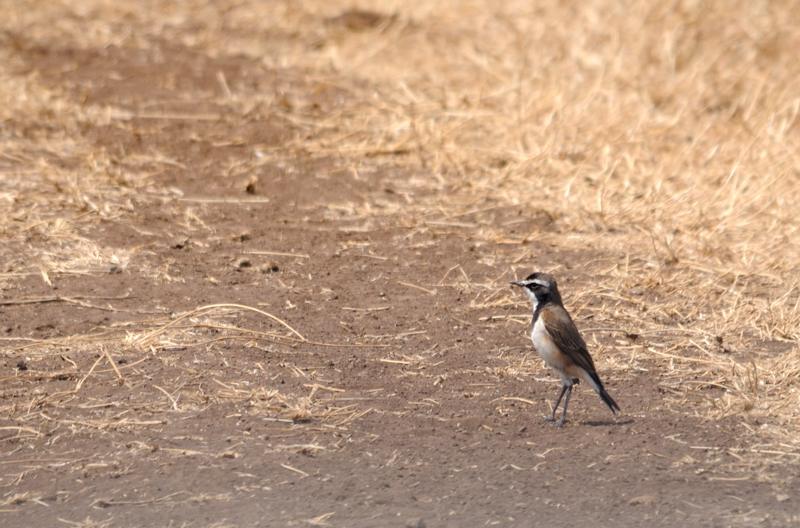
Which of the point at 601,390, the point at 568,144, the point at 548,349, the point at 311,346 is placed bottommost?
the point at 311,346

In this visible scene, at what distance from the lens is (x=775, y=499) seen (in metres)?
6.12

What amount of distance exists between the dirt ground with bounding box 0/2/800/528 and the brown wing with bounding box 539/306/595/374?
39cm

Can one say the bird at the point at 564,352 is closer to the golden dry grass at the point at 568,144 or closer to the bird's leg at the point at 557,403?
the bird's leg at the point at 557,403

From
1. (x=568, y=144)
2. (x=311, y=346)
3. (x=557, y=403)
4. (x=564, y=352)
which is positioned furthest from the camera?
(x=568, y=144)

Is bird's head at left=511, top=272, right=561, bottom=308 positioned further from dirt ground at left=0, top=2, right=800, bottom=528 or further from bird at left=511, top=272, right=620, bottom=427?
dirt ground at left=0, top=2, right=800, bottom=528

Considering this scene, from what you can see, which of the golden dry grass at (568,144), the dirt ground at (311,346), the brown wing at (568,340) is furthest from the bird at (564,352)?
A: the golden dry grass at (568,144)

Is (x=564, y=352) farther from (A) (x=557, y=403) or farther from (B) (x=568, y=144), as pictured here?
(B) (x=568, y=144)

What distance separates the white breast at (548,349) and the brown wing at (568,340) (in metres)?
0.02

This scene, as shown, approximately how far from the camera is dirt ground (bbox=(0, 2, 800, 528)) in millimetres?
6117

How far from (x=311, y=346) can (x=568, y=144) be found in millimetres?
4955

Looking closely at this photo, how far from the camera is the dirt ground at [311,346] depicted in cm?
612

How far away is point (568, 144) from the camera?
12.1m

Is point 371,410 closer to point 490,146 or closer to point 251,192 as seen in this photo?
point 251,192

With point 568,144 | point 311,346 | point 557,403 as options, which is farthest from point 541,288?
point 568,144
